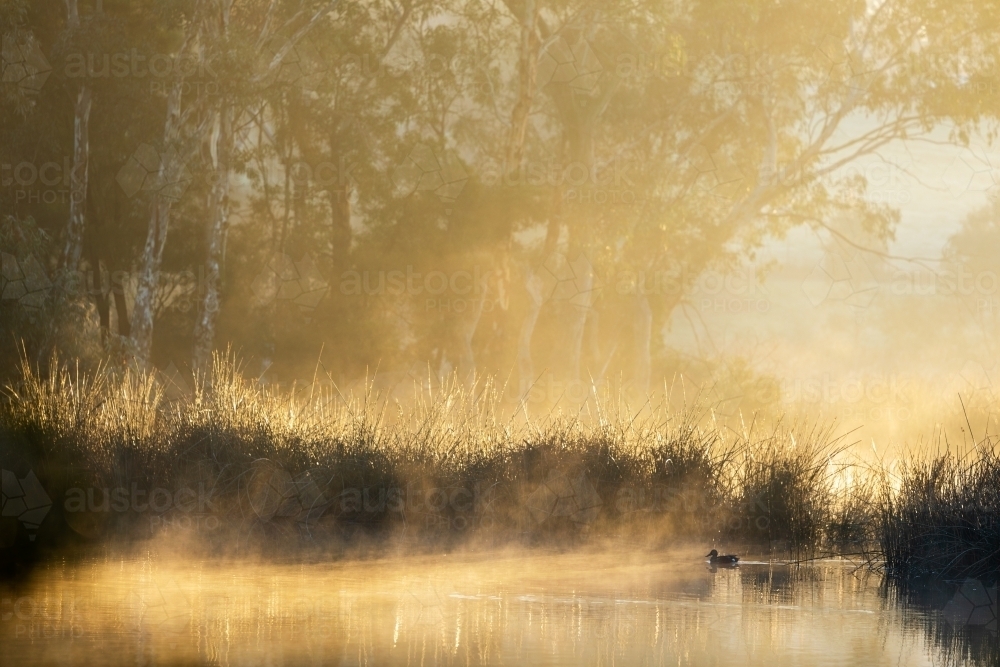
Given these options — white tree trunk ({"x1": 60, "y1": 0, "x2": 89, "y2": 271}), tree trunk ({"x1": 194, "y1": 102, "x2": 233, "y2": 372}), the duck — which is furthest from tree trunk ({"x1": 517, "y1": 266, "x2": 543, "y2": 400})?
the duck

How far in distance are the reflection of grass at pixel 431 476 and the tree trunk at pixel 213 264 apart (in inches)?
467

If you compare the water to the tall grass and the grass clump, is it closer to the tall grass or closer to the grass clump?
the tall grass

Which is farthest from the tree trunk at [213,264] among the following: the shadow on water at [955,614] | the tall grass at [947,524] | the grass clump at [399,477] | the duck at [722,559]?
the shadow on water at [955,614]

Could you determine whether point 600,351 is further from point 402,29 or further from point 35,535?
point 35,535

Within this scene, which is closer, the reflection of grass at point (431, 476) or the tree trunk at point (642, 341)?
the reflection of grass at point (431, 476)

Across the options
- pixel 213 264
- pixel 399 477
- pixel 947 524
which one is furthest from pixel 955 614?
pixel 213 264

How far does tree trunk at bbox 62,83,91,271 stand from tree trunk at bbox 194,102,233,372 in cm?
205

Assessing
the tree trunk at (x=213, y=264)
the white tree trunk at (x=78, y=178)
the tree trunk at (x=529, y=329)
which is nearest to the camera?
the white tree trunk at (x=78, y=178)

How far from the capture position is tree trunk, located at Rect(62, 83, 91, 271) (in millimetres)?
21438

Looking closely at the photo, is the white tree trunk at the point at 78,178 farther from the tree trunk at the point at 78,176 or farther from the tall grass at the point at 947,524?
the tall grass at the point at 947,524

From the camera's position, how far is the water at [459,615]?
18.7 feet

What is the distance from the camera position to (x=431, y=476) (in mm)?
10141

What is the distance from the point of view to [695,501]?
10.1m

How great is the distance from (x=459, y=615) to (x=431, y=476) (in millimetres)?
3588
